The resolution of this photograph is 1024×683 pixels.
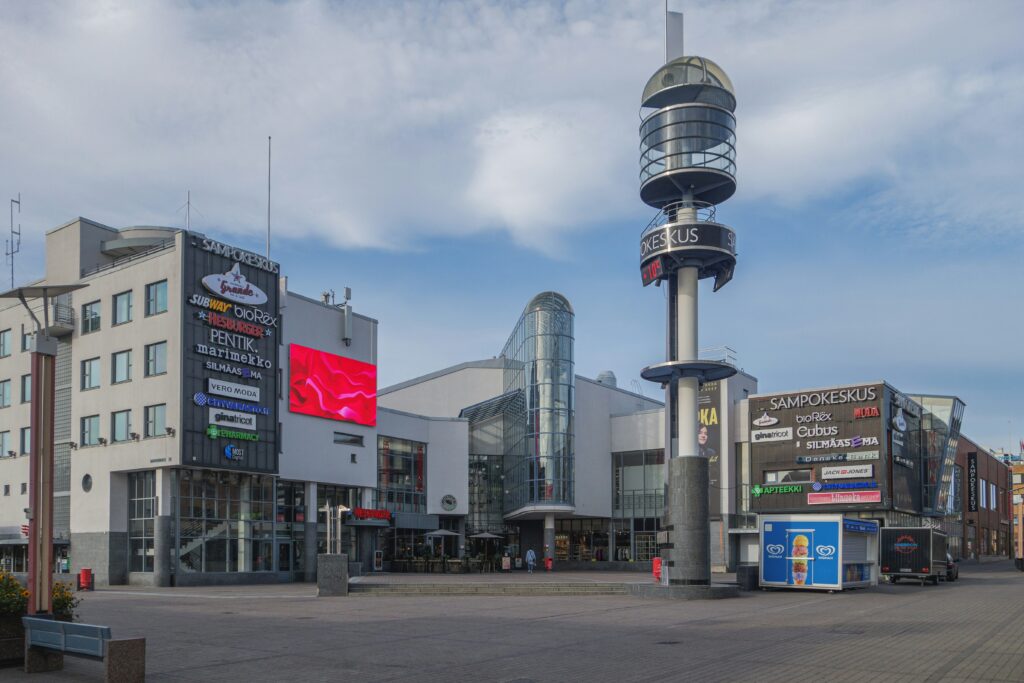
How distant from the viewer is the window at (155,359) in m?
41.7

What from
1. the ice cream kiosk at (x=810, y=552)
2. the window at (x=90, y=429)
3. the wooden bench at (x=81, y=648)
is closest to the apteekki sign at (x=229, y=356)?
the window at (x=90, y=429)

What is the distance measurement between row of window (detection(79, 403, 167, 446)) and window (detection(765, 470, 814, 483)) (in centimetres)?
3687

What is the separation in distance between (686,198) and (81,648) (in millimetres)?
27749

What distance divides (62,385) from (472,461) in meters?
24.5

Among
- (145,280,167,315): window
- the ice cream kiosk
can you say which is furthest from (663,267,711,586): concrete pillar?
(145,280,167,315): window

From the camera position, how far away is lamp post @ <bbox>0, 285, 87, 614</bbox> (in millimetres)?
14016

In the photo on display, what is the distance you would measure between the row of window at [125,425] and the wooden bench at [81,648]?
92.3ft

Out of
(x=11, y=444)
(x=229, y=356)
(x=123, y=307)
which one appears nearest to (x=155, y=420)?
(x=229, y=356)

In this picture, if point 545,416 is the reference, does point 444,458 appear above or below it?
below

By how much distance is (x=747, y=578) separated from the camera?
34.8 m

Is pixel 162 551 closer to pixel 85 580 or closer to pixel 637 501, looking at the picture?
pixel 85 580

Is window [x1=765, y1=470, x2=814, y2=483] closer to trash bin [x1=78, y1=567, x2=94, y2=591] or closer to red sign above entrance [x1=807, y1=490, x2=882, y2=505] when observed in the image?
red sign above entrance [x1=807, y1=490, x2=882, y2=505]

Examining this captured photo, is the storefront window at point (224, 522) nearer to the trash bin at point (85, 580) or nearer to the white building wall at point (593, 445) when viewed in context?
the trash bin at point (85, 580)

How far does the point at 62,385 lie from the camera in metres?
47.5
